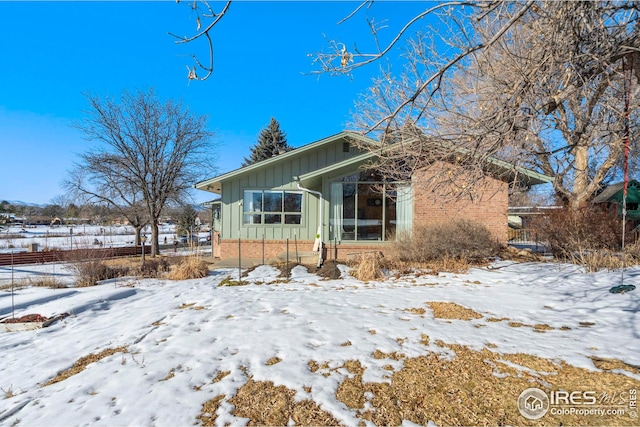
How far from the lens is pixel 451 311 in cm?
528

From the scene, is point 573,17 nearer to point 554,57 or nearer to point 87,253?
point 554,57

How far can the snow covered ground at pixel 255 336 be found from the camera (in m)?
2.95

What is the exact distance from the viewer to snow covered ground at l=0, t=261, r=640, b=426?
295 centimetres

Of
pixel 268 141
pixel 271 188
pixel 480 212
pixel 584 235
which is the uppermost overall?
pixel 268 141

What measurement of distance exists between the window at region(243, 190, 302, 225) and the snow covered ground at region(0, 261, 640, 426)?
556 cm

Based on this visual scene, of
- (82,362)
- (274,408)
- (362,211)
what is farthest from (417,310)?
(362,211)

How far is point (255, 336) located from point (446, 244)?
7229mm

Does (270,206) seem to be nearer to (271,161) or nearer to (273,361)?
(271,161)

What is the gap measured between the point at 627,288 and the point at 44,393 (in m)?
8.68

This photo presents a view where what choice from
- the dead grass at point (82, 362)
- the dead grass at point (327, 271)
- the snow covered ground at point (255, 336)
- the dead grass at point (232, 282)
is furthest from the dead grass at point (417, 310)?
the dead grass at point (232, 282)

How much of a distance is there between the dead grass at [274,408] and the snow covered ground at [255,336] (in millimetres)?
87

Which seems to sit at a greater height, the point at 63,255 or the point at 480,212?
the point at 480,212

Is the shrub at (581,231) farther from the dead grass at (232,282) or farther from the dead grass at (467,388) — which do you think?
the dead grass at (232,282)

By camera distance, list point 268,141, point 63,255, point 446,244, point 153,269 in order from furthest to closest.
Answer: point 268,141 → point 63,255 → point 153,269 → point 446,244
